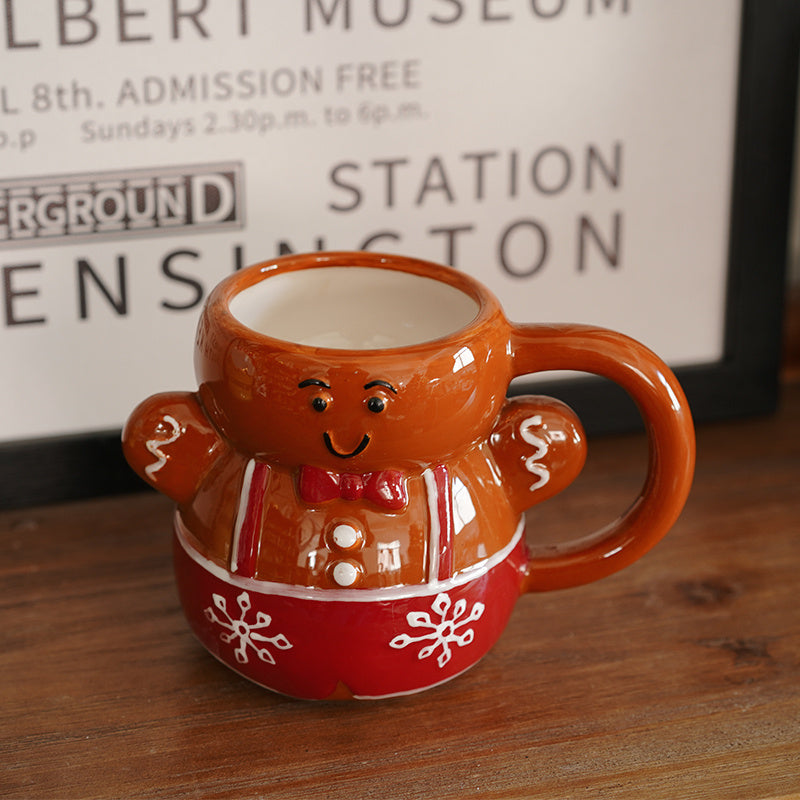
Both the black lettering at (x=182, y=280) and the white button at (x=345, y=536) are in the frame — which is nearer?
the white button at (x=345, y=536)

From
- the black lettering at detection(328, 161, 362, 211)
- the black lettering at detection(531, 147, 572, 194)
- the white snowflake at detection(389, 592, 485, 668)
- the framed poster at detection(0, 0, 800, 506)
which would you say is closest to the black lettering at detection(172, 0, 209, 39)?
the framed poster at detection(0, 0, 800, 506)

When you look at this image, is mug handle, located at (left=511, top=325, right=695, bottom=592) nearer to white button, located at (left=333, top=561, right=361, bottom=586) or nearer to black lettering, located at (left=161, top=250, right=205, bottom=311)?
white button, located at (left=333, top=561, right=361, bottom=586)

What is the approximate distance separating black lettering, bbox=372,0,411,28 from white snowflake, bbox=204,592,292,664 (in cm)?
32

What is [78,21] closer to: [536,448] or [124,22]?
[124,22]

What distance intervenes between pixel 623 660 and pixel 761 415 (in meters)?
0.29

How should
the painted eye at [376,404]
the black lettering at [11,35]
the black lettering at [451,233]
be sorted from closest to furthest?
the painted eye at [376,404] < the black lettering at [11,35] < the black lettering at [451,233]

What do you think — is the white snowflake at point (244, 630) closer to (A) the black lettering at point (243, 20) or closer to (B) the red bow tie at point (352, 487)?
(B) the red bow tie at point (352, 487)

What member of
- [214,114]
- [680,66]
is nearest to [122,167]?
[214,114]

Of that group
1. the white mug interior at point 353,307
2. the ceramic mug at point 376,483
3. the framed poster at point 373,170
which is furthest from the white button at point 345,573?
the framed poster at point 373,170

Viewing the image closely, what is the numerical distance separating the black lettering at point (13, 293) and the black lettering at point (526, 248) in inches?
10.3

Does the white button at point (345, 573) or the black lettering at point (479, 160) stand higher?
the black lettering at point (479, 160)

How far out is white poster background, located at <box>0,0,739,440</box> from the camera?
576mm

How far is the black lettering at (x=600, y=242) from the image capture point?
0.67 metres

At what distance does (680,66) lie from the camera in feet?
2.15
